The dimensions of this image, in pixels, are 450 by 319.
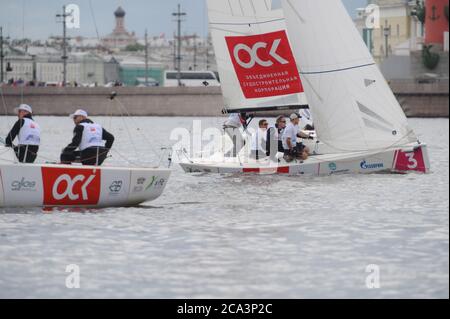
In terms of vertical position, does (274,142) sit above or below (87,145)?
below

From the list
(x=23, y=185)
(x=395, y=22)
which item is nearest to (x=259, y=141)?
(x=23, y=185)

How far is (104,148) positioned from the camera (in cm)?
1593

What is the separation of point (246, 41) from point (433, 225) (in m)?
8.80

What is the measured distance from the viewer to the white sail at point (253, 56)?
22391mm

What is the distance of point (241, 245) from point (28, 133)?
154 inches

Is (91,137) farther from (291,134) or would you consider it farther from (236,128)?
(236,128)

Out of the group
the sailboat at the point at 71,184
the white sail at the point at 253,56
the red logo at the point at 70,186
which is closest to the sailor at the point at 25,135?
the sailboat at the point at 71,184

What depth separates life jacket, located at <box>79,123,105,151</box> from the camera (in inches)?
625

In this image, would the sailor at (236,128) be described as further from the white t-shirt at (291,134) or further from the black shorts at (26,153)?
the black shorts at (26,153)

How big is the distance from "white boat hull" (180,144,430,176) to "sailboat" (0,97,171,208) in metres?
4.85

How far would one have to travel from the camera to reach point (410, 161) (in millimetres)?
21047

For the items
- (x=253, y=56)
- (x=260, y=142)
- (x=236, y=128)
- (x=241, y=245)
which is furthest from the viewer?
(x=253, y=56)

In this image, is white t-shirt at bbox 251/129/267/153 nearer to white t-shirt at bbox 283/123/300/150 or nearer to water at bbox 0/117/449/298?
white t-shirt at bbox 283/123/300/150

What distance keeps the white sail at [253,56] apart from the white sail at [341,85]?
1.20 meters
